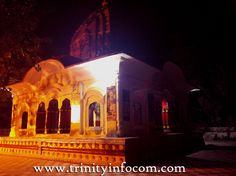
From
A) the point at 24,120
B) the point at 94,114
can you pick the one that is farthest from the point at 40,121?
the point at 94,114

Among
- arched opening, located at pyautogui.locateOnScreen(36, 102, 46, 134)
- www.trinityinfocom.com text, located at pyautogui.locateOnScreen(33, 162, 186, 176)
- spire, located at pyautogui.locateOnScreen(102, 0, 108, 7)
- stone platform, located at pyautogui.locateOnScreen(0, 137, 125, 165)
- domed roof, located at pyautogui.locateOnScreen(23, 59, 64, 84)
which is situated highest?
spire, located at pyautogui.locateOnScreen(102, 0, 108, 7)

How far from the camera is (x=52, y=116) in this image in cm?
1258

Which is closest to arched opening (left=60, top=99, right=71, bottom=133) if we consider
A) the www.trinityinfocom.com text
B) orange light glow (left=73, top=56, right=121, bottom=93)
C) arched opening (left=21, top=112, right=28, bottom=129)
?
orange light glow (left=73, top=56, right=121, bottom=93)

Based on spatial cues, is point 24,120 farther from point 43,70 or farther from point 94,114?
point 94,114

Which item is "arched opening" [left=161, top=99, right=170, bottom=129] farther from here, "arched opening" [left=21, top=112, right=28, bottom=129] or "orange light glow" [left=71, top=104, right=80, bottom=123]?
"arched opening" [left=21, top=112, right=28, bottom=129]

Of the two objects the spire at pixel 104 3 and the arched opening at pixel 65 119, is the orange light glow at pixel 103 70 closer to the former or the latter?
the arched opening at pixel 65 119

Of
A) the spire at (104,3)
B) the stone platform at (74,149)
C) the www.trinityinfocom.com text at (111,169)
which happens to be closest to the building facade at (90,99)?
the stone platform at (74,149)

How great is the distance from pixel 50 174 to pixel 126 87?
16.2ft

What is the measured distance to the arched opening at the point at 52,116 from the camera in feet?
40.6

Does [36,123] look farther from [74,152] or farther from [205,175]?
[205,175]

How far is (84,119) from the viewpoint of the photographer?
10562 mm

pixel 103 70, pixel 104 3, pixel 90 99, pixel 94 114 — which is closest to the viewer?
pixel 103 70

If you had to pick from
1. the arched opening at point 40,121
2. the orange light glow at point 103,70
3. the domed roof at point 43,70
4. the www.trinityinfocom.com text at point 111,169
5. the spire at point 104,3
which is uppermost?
the spire at point 104,3

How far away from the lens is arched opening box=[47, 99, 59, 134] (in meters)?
12.4
